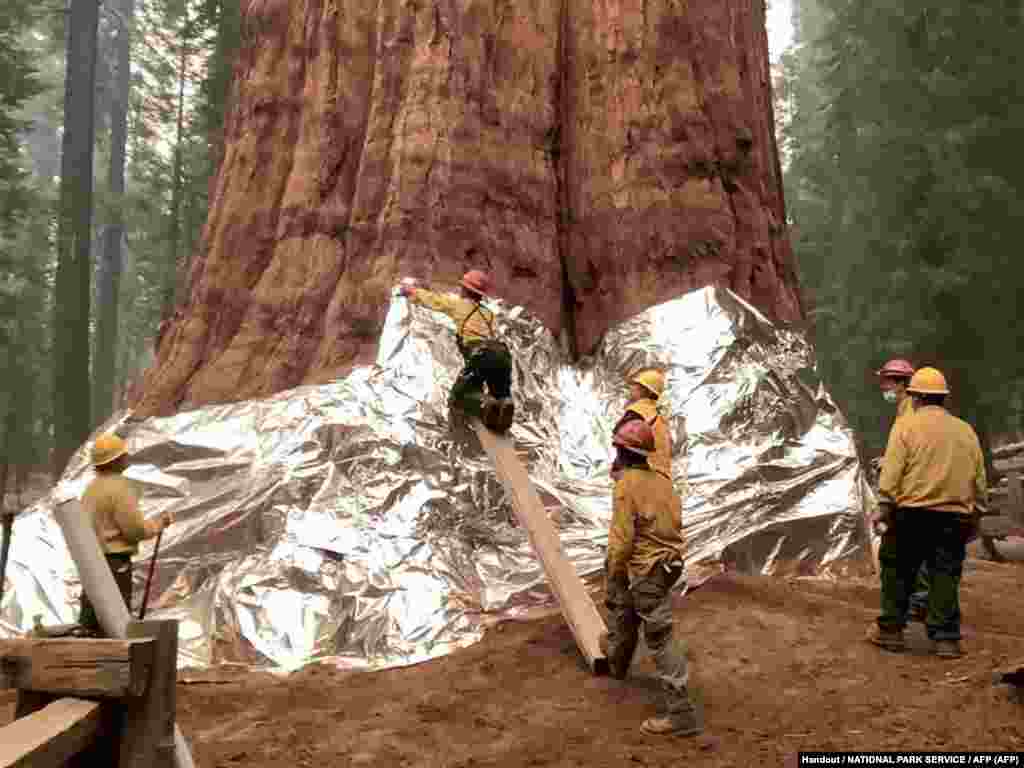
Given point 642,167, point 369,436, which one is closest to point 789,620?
point 369,436

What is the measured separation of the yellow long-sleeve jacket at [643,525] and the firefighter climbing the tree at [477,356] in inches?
94.8

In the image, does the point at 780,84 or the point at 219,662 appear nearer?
the point at 219,662

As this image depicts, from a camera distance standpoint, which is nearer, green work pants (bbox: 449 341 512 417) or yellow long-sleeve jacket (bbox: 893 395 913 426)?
A: yellow long-sleeve jacket (bbox: 893 395 913 426)

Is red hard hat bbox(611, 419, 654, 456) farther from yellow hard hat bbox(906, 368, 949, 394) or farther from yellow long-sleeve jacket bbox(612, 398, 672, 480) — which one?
yellow hard hat bbox(906, 368, 949, 394)

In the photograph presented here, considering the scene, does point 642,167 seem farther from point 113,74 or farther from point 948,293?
point 113,74

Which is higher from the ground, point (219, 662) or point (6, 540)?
point (6, 540)

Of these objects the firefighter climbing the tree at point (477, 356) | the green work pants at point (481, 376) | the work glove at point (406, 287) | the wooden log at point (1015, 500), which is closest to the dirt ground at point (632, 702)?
the firefighter climbing the tree at point (477, 356)

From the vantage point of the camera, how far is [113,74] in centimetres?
3919

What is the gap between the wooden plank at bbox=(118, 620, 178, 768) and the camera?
2.90 meters

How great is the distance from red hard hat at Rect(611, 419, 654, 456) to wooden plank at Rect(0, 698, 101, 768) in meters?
2.85

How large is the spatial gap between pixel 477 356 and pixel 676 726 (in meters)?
3.47

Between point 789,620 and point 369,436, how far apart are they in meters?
3.30

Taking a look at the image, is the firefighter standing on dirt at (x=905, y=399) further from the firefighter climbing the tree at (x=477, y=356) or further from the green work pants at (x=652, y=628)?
the firefighter climbing the tree at (x=477, y=356)

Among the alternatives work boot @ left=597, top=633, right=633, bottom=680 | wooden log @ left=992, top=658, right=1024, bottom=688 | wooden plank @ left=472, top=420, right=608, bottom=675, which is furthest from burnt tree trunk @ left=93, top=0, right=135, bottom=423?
wooden log @ left=992, top=658, right=1024, bottom=688
